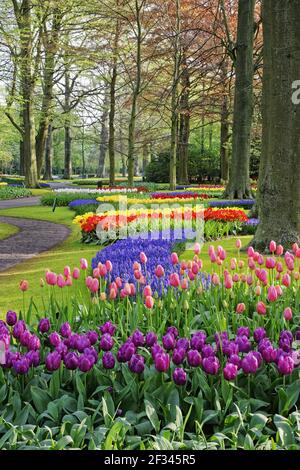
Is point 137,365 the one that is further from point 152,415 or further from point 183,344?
point 183,344

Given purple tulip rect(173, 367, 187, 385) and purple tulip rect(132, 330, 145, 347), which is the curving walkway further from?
purple tulip rect(173, 367, 187, 385)

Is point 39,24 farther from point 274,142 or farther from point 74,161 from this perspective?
point 74,161

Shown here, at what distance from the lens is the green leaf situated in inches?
93.4

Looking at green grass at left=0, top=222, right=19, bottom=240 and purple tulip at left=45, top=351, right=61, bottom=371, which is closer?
purple tulip at left=45, top=351, right=61, bottom=371

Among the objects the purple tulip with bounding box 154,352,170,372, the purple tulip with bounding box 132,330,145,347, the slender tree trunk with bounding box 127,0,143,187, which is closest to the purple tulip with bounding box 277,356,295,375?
the purple tulip with bounding box 154,352,170,372

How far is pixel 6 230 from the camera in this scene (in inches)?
516

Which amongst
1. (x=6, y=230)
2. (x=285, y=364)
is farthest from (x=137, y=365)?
(x=6, y=230)

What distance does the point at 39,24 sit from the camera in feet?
82.8

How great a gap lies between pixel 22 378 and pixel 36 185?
91.2 feet

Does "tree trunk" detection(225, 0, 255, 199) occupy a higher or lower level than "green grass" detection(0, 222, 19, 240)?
higher

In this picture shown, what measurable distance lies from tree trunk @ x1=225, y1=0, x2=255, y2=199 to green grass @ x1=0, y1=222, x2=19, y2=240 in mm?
6540

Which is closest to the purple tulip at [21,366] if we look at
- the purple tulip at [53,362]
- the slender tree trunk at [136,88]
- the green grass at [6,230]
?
the purple tulip at [53,362]

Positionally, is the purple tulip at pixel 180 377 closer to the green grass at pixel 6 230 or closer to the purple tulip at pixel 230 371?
the purple tulip at pixel 230 371
